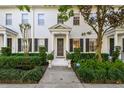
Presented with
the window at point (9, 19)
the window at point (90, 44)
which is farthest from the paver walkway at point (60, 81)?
the window at point (9, 19)

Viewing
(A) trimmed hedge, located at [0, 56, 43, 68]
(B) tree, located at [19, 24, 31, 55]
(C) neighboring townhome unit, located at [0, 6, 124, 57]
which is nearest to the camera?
(A) trimmed hedge, located at [0, 56, 43, 68]

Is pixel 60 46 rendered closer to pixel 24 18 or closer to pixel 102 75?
pixel 24 18

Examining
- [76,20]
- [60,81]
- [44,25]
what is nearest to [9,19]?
[44,25]

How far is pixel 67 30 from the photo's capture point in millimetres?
22641

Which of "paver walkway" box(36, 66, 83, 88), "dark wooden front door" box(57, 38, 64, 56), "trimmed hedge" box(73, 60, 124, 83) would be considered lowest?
"paver walkway" box(36, 66, 83, 88)

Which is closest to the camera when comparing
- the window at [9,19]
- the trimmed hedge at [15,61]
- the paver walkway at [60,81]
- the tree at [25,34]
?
the paver walkway at [60,81]

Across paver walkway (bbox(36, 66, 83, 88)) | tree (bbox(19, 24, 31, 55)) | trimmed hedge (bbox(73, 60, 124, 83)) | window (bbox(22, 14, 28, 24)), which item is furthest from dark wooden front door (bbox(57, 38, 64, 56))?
trimmed hedge (bbox(73, 60, 124, 83))

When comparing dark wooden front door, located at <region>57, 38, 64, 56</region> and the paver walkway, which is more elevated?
dark wooden front door, located at <region>57, 38, 64, 56</region>

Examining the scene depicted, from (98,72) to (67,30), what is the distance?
12.6m

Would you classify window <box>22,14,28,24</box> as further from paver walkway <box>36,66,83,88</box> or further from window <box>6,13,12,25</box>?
paver walkway <box>36,66,83,88</box>

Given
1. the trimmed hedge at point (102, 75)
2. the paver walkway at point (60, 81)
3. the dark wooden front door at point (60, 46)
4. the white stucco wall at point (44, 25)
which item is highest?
the white stucco wall at point (44, 25)

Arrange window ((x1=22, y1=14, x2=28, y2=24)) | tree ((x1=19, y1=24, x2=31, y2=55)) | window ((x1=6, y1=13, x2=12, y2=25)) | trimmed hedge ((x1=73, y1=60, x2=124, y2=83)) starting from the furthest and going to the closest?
1. window ((x1=6, y1=13, x2=12, y2=25))
2. window ((x1=22, y1=14, x2=28, y2=24))
3. tree ((x1=19, y1=24, x2=31, y2=55))
4. trimmed hedge ((x1=73, y1=60, x2=124, y2=83))

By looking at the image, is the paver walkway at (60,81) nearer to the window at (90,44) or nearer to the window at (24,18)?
the window at (90,44)
